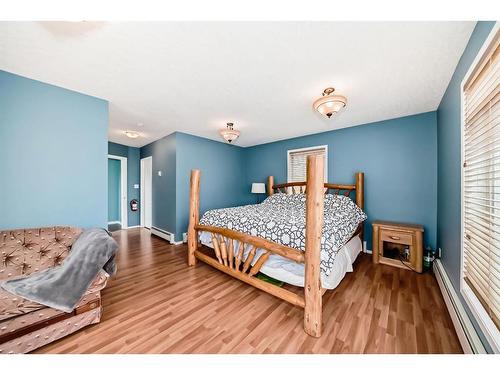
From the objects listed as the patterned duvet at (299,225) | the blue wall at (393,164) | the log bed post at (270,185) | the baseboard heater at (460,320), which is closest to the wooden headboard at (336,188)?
the log bed post at (270,185)

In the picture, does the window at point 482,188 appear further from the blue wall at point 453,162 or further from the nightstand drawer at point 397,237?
the nightstand drawer at point 397,237

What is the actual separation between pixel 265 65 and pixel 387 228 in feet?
9.08

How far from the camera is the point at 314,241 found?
4.79ft

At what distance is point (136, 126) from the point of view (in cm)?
345

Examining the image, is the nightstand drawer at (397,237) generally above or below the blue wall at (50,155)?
below

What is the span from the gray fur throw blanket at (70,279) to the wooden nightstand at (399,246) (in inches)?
134

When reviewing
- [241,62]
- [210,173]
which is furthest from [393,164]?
[210,173]

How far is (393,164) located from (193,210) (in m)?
3.35

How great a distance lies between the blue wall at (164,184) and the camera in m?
3.88

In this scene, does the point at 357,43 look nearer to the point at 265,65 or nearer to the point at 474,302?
the point at 265,65

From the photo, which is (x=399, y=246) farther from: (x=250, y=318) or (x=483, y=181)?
(x=250, y=318)
